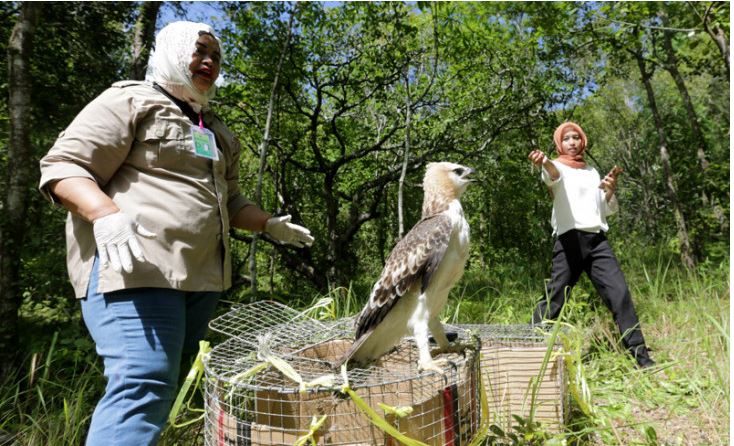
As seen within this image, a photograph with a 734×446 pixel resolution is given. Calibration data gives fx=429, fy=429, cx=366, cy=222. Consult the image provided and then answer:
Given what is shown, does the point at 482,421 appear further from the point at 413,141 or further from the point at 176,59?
the point at 413,141

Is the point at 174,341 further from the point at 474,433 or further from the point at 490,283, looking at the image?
the point at 490,283

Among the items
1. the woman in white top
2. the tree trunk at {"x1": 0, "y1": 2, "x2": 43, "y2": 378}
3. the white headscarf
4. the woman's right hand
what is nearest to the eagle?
the white headscarf

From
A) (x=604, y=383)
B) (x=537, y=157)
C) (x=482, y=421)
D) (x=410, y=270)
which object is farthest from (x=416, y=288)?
(x=604, y=383)

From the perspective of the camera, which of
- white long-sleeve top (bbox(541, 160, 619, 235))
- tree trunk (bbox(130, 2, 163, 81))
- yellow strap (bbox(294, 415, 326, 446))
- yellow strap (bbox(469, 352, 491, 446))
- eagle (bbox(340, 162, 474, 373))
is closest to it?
yellow strap (bbox(294, 415, 326, 446))

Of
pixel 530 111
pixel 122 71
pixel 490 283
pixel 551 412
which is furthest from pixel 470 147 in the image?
pixel 551 412

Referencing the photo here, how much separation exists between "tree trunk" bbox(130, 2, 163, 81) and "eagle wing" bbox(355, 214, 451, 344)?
3222 mm

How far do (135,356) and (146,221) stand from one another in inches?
17.1

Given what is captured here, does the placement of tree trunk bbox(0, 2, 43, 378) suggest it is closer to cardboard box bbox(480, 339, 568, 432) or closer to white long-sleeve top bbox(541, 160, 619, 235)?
cardboard box bbox(480, 339, 568, 432)

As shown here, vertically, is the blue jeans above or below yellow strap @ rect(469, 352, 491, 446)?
above

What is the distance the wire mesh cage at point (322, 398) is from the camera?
1.31 m

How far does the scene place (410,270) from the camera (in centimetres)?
180

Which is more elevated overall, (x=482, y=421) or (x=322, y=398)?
(x=322, y=398)

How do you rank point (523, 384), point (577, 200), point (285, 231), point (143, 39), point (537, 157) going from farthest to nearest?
point (143, 39) → point (577, 200) → point (537, 157) → point (523, 384) → point (285, 231)

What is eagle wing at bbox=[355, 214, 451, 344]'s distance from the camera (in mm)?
1776
